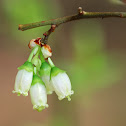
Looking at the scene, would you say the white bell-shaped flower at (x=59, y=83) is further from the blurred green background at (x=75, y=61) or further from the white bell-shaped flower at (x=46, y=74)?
the blurred green background at (x=75, y=61)

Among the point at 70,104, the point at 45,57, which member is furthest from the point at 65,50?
the point at 45,57

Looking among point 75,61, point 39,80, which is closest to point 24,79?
point 39,80

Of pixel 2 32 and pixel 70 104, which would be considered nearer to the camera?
pixel 70 104

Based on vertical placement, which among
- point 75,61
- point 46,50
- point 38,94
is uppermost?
point 75,61

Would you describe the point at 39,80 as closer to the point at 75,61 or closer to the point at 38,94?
the point at 38,94

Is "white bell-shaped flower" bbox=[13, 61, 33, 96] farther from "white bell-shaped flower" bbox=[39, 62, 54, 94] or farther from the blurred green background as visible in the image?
the blurred green background

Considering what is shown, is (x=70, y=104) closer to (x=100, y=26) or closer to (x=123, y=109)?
(x=123, y=109)
